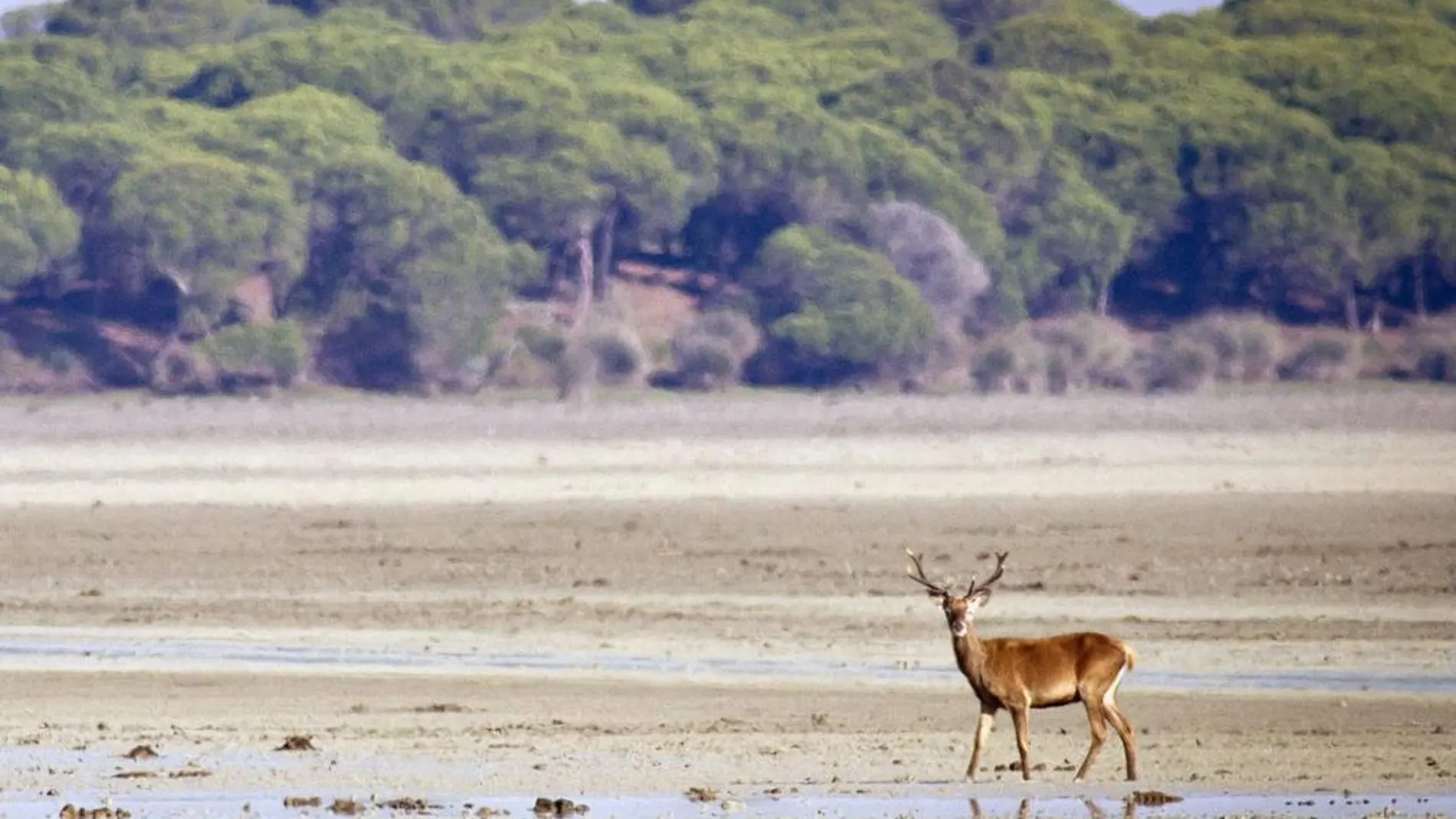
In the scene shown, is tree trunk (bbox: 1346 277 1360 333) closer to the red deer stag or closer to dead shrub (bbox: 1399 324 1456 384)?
dead shrub (bbox: 1399 324 1456 384)

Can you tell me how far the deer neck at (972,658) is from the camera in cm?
1188

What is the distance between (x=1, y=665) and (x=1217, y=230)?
146 feet

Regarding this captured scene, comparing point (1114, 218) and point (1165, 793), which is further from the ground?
point (1114, 218)

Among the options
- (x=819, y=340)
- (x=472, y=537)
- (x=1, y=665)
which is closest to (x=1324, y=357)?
(x=819, y=340)

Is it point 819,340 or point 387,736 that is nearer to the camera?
point 387,736

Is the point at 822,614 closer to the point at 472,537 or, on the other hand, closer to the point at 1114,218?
the point at 472,537

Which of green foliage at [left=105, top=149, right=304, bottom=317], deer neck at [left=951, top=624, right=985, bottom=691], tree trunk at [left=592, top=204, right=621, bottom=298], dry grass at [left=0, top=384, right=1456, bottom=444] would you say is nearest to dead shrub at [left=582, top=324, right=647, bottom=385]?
dry grass at [left=0, top=384, right=1456, bottom=444]

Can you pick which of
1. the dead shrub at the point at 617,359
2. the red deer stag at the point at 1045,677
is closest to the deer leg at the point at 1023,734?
the red deer stag at the point at 1045,677

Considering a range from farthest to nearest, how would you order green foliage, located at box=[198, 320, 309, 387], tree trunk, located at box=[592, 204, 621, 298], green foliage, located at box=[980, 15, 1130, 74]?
green foliage, located at box=[980, 15, 1130, 74] < tree trunk, located at box=[592, 204, 621, 298] < green foliage, located at box=[198, 320, 309, 387]

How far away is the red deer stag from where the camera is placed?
1176 centimetres

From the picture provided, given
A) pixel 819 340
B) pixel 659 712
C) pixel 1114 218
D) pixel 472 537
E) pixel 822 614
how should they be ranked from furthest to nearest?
pixel 1114 218 → pixel 819 340 → pixel 472 537 → pixel 822 614 → pixel 659 712

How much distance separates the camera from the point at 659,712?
14.5 m

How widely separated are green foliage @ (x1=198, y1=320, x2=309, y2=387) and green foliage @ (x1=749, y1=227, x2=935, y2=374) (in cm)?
816

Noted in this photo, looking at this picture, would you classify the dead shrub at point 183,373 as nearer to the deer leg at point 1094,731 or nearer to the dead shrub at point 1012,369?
the dead shrub at point 1012,369
